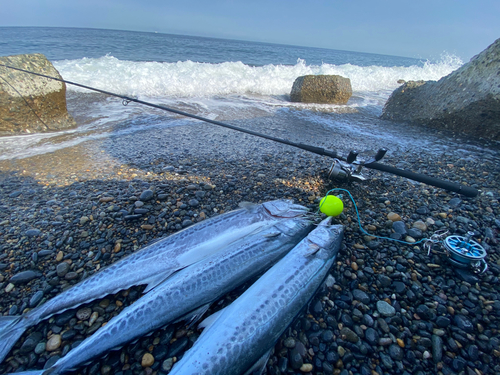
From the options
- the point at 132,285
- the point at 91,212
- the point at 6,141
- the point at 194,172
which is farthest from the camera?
the point at 6,141

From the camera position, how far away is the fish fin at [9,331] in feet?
6.22

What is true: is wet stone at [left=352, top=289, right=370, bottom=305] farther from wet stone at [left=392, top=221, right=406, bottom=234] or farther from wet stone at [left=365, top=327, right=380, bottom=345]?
wet stone at [left=392, top=221, right=406, bottom=234]

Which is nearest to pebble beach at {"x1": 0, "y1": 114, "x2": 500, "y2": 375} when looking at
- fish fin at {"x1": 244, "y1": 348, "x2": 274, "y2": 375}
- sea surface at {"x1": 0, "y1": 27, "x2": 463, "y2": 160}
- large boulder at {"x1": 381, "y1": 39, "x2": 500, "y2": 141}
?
fish fin at {"x1": 244, "y1": 348, "x2": 274, "y2": 375}

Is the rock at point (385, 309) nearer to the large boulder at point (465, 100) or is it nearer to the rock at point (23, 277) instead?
the rock at point (23, 277)

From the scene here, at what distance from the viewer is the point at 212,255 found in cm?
253

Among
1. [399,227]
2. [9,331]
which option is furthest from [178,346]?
[399,227]

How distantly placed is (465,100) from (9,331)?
1057cm

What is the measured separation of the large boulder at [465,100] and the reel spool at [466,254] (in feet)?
20.7

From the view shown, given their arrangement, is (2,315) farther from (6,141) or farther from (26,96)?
(26,96)

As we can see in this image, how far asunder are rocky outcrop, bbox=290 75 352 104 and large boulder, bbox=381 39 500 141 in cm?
327

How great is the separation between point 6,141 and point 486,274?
370 inches

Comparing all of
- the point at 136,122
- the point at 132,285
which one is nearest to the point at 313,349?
the point at 132,285

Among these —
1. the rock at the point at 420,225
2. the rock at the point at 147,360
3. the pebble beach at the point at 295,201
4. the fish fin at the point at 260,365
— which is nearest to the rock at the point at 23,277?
the pebble beach at the point at 295,201

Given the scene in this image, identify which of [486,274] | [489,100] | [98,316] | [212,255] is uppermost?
[489,100]
